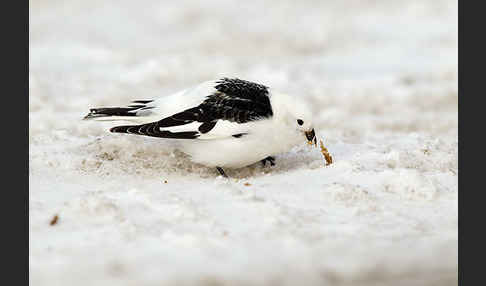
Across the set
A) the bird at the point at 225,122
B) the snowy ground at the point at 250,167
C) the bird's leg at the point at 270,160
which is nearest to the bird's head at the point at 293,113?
the bird at the point at 225,122

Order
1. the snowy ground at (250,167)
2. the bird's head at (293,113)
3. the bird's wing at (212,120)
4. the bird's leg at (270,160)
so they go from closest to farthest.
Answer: the snowy ground at (250,167)
the bird's wing at (212,120)
the bird's head at (293,113)
the bird's leg at (270,160)

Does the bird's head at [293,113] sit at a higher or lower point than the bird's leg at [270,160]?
higher

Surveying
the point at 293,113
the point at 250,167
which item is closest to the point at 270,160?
the point at 250,167

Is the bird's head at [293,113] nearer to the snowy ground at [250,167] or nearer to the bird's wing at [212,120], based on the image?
the bird's wing at [212,120]

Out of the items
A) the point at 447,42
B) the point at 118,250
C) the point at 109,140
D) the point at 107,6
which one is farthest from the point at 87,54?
the point at 118,250

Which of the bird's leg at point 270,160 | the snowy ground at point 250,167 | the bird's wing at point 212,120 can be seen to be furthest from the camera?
the bird's leg at point 270,160

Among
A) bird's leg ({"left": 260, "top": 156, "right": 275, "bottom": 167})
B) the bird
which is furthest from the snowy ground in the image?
the bird

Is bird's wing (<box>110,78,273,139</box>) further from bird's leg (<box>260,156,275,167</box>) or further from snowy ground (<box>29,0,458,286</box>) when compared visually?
bird's leg (<box>260,156,275,167</box>)
